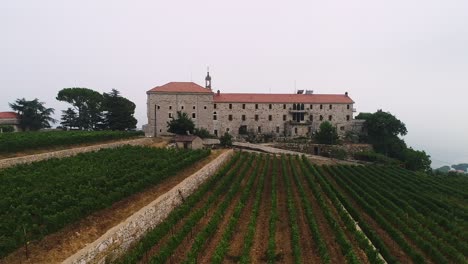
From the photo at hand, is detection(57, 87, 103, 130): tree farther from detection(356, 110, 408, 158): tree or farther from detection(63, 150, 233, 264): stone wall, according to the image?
detection(356, 110, 408, 158): tree

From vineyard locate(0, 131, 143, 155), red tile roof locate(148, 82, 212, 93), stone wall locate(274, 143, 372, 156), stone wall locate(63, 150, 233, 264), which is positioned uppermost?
red tile roof locate(148, 82, 212, 93)

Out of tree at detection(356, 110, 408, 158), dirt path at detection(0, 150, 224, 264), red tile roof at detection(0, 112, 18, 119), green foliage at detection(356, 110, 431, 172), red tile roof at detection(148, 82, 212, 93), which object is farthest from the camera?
red tile roof at detection(148, 82, 212, 93)

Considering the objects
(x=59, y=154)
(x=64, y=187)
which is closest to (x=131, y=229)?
(x=64, y=187)

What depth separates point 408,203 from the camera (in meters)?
21.4

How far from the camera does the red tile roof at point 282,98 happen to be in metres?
52.7

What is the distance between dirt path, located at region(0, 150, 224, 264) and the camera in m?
9.67

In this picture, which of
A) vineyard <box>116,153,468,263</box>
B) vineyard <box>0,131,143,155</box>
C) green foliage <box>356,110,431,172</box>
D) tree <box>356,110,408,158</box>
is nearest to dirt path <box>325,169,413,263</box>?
vineyard <box>116,153,468,263</box>

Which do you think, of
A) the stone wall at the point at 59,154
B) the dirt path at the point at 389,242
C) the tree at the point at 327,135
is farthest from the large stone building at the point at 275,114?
the dirt path at the point at 389,242

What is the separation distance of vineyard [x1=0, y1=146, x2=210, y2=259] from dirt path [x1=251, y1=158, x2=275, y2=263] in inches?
258

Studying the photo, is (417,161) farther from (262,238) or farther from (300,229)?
(262,238)

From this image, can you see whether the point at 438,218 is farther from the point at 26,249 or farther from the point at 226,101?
the point at 226,101

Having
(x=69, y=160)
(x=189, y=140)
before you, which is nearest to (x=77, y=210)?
(x=69, y=160)

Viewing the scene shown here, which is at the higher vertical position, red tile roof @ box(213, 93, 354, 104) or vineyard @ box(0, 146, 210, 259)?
red tile roof @ box(213, 93, 354, 104)

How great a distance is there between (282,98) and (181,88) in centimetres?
1728
